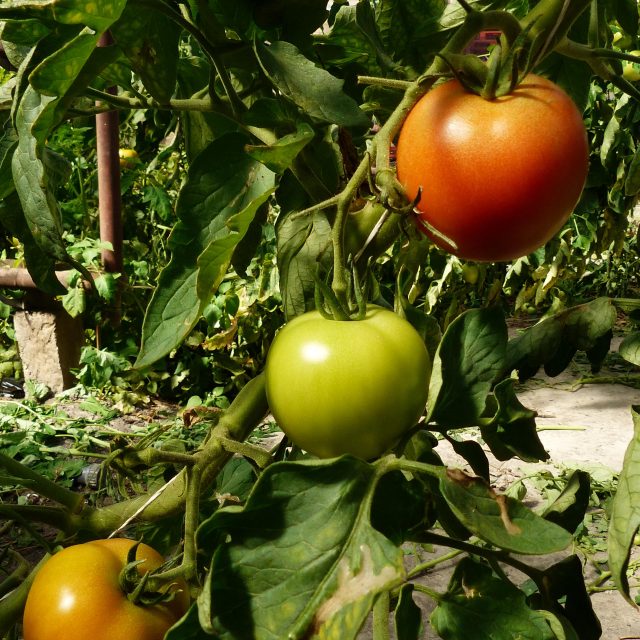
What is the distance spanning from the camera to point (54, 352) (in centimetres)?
239

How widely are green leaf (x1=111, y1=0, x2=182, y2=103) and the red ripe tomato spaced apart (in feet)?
0.41

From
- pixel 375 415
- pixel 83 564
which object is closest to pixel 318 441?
pixel 375 415

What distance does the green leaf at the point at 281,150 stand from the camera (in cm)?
33

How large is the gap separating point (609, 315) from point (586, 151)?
0.21 m

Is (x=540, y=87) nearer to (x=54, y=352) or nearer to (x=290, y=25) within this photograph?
(x=290, y=25)

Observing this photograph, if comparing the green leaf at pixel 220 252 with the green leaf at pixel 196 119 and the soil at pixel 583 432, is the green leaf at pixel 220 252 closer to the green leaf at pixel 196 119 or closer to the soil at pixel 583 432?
the green leaf at pixel 196 119

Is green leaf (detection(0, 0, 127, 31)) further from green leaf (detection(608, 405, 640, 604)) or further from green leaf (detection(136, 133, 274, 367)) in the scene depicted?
green leaf (detection(608, 405, 640, 604))

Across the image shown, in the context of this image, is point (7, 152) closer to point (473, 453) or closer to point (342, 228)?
point (342, 228)

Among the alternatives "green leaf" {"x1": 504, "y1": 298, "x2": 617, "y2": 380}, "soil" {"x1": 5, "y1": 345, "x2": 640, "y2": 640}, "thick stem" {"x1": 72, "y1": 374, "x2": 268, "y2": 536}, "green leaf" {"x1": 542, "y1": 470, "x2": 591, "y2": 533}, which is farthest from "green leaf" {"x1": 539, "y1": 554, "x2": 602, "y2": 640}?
"soil" {"x1": 5, "y1": 345, "x2": 640, "y2": 640}

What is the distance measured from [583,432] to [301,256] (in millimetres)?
1955

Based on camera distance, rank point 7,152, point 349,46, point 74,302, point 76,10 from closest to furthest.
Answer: point 76,10
point 7,152
point 349,46
point 74,302

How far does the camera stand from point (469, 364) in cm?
→ 42

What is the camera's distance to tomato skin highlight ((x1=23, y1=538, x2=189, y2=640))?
0.37m

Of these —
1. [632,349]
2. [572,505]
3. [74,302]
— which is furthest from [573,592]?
[74,302]
